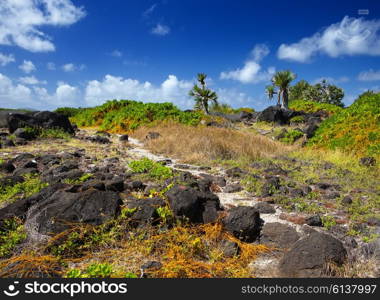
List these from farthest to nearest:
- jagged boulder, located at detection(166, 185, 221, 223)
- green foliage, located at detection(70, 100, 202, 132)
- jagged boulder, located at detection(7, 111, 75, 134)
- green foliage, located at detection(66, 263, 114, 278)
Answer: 1. green foliage, located at detection(70, 100, 202, 132)
2. jagged boulder, located at detection(7, 111, 75, 134)
3. jagged boulder, located at detection(166, 185, 221, 223)
4. green foliage, located at detection(66, 263, 114, 278)

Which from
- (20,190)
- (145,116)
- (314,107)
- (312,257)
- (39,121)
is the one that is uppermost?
(314,107)

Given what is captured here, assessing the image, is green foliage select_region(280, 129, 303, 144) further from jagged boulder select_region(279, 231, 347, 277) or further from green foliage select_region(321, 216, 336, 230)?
jagged boulder select_region(279, 231, 347, 277)

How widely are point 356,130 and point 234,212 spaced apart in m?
9.16

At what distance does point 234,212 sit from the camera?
4051 mm

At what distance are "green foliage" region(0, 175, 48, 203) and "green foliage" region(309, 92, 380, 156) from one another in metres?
9.78

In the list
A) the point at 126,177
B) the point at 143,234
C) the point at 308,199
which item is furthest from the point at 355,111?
the point at 143,234

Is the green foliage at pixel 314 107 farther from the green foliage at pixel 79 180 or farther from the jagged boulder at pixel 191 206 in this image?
the green foliage at pixel 79 180

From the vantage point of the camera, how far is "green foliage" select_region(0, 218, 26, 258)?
3.30 m

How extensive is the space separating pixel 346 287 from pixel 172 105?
19882 millimetres

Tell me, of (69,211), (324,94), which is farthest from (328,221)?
(324,94)

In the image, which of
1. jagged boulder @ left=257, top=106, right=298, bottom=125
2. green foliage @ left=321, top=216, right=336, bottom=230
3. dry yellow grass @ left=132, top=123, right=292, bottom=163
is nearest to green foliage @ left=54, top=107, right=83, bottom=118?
→ jagged boulder @ left=257, top=106, right=298, bottom=125

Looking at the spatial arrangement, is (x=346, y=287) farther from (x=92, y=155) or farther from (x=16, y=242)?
(x=92, y=155)

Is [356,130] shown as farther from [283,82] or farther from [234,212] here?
[283,82]

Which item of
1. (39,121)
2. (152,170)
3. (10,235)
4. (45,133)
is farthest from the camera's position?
(39,121)
